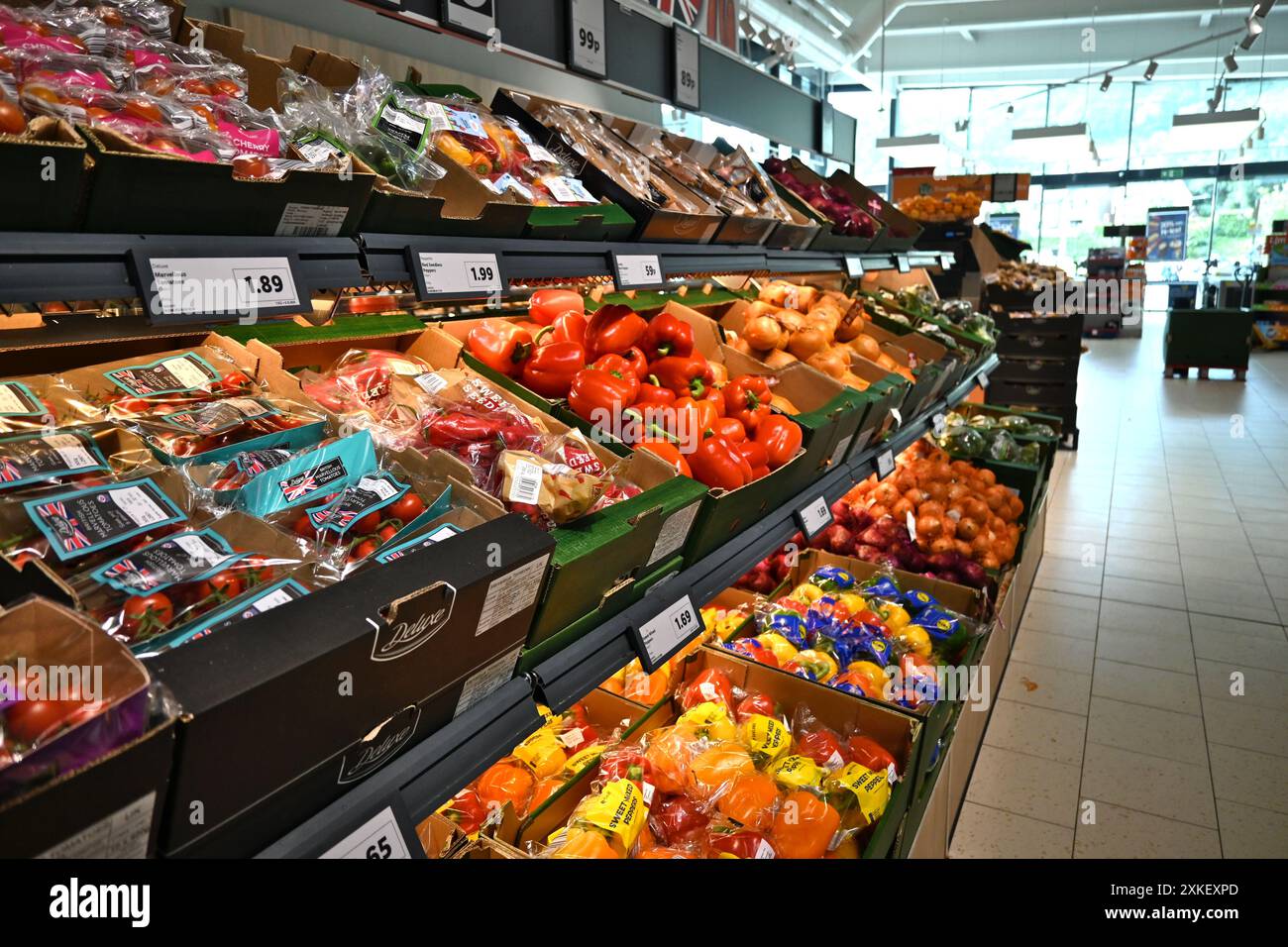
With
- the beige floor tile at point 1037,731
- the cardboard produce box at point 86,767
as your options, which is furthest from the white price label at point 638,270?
the beige floor tile at point 1037,731

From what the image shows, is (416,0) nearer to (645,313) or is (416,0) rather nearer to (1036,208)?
(645,313)

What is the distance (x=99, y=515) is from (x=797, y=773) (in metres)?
1.39

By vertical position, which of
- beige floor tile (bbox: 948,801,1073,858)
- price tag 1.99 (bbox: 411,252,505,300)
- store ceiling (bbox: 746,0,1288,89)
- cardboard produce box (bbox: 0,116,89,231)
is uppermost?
store ceiling (bbox: 746,0,1288,89)

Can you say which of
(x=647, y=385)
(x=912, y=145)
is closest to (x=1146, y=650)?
(x=647, y=385)

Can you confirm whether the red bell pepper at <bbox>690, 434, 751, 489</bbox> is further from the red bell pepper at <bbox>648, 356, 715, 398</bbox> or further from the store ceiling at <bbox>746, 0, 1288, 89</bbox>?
the store ceiling at <bbox>746, 0, 1288, 89</bbox>

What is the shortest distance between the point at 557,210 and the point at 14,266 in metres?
0.86

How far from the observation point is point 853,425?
2.10 metres

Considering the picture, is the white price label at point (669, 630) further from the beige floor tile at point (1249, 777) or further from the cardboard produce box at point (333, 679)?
the beige floor tile at point (1249, 777)

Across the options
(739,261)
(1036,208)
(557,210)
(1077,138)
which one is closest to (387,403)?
(557,210)

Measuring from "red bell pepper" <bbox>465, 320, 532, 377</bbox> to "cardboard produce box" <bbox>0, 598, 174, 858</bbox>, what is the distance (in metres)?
1.22

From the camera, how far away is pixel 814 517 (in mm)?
1927

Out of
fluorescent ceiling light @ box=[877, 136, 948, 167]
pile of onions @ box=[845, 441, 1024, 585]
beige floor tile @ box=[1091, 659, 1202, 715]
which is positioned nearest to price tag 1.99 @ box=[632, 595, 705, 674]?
pile of onions @ box=[845, 441, 1024, 585]

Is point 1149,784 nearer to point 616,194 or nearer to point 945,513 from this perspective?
point 945,513

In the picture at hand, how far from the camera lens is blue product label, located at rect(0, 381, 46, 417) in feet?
3.22
